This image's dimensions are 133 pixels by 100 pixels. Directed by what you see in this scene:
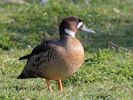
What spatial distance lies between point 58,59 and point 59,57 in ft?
0.09

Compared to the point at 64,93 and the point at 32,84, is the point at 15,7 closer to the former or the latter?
the point at 32,84

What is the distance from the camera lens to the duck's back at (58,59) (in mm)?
8078

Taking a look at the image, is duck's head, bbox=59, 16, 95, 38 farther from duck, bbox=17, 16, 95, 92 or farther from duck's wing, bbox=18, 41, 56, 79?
duck's wing, bbox=18, 41, 56, 79

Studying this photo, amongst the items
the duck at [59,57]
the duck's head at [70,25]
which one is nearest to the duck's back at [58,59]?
the duck at [59,57]

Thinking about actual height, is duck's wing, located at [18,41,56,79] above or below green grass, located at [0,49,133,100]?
above

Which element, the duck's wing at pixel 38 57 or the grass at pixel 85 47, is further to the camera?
the duck's wing at pixel 38 57

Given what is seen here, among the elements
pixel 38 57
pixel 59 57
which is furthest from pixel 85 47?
pixel 59 57

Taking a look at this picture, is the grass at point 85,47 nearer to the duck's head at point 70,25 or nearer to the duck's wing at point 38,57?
the duck's wing at point 38,57

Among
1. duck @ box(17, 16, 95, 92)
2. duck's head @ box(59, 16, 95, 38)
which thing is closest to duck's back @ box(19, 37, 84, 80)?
duck @ box(17, 16, 95, 92)

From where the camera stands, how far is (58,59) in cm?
807

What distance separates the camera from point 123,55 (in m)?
11.1

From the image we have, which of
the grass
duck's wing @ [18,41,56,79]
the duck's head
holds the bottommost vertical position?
the grass

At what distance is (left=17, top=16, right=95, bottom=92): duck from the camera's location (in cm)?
809

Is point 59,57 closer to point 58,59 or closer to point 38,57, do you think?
point 58,59
